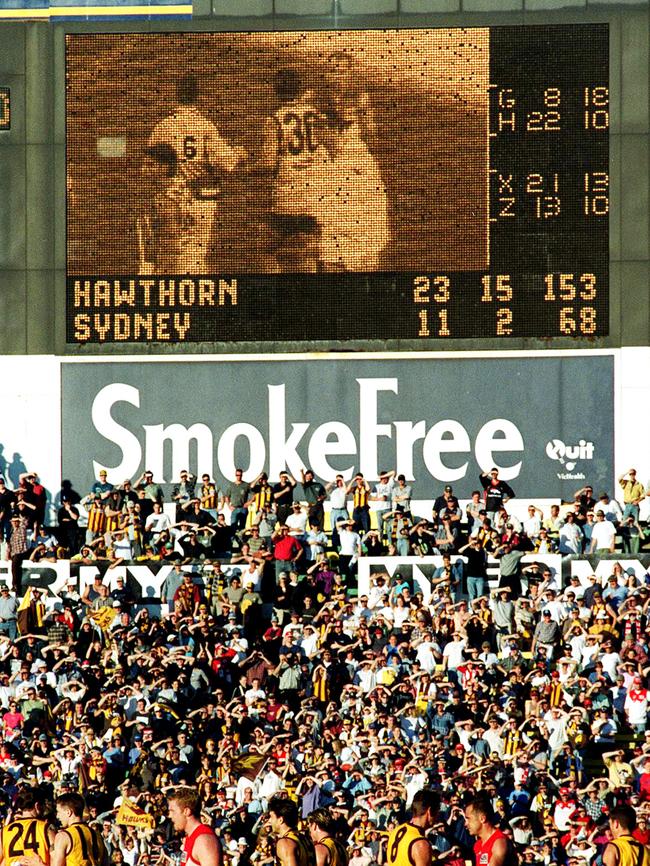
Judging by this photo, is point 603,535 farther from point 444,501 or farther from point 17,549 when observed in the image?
point 17,549

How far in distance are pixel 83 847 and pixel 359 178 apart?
14.6m

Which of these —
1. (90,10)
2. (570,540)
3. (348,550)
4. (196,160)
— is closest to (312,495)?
(348,550)

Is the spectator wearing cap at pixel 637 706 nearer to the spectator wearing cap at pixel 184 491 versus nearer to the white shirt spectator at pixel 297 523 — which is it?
the white shirt spectator at pixel 297 523

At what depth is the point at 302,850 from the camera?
530 inches

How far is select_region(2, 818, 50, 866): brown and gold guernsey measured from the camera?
14.6 m

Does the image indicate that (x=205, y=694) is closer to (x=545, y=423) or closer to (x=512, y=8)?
(x=545, y=423)

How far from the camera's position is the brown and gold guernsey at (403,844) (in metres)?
14.1

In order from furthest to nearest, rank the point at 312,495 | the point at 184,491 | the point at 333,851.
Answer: the point at 184,491 → the point at 312,495 → the point at 333,851

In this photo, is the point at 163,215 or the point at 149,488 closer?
the point at 149,488

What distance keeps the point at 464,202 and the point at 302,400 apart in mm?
3312

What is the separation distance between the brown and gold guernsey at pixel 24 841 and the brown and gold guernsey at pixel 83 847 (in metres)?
0.51

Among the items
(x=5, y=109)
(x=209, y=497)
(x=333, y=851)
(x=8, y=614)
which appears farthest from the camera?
(x=5, y=109)

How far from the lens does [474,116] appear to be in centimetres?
2725

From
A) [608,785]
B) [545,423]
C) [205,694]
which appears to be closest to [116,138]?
[545,423]
